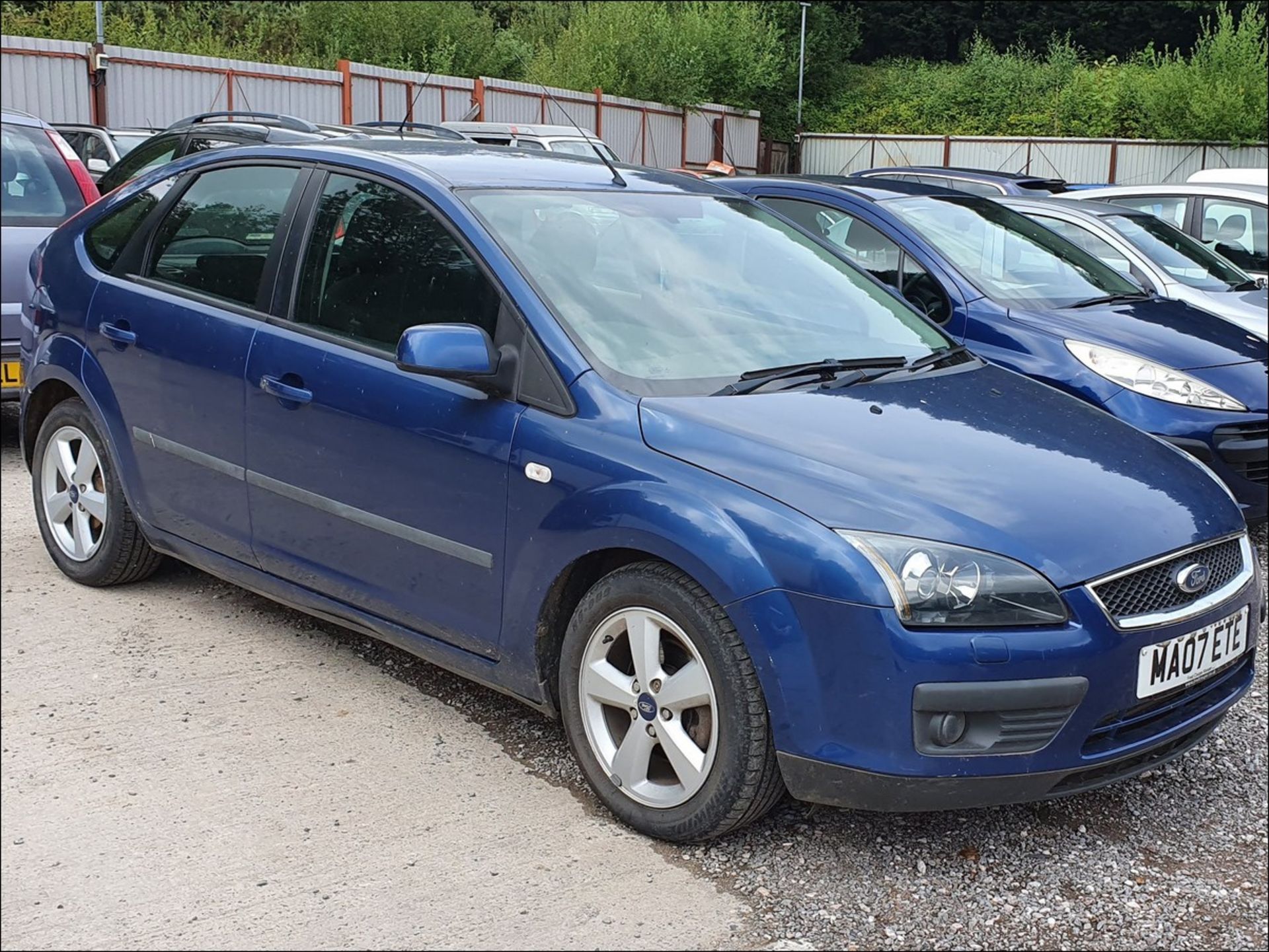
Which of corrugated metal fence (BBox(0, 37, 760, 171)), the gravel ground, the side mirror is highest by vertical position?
corrugated metal fence (BBox(0, 37, 760, 171))

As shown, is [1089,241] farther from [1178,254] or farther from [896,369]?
[896,369]

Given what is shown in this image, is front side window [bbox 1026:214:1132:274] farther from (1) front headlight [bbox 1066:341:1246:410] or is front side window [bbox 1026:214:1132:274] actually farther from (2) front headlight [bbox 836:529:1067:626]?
(2) front headlight [bbox 836:529:1067:626]

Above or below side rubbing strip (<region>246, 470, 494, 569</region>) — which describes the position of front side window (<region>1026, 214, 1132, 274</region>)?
above

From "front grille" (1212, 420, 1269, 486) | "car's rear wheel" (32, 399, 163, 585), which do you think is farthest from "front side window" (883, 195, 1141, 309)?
"car's rear wheel" (32, 399, 163, 585)

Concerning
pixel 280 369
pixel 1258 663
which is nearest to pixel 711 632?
pixel 280 369

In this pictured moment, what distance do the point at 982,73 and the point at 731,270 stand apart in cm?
4657

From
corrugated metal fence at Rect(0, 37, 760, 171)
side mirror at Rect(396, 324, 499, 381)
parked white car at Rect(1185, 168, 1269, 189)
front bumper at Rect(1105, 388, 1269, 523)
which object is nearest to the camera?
side mirror at Rect(396, 324, 499, 381)

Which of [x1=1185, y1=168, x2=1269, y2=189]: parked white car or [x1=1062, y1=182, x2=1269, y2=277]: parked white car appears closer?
[x1=1062, y1=182, x2=1269, y2=277]: parked white car

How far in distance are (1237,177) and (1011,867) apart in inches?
448

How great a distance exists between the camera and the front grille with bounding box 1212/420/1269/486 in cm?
581

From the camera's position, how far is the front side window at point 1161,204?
11.0 metres

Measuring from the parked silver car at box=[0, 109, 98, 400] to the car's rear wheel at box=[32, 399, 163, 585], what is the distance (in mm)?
1790

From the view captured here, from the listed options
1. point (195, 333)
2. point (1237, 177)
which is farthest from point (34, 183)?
point (1237, 177)

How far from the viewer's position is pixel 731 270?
4.14 meters
